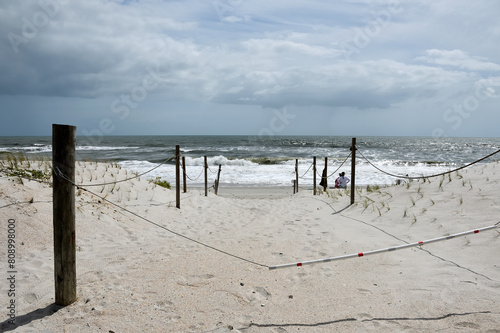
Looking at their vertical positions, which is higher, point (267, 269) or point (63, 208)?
point (63, 208)

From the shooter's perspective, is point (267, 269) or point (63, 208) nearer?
point (63, 208)

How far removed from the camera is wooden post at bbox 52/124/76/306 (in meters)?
3.24

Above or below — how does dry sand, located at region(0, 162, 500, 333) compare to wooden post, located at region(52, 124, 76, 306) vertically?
below

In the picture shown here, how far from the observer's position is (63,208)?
329 cm

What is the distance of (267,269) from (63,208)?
8.51ft

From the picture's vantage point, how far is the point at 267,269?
15.0 feet

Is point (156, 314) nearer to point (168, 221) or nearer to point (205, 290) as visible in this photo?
point (205, 290)

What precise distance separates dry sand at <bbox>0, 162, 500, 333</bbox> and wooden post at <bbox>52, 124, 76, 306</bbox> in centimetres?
27

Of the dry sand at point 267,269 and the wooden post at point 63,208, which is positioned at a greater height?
the wooden post at point 63,208

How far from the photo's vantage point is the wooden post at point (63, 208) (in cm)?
324

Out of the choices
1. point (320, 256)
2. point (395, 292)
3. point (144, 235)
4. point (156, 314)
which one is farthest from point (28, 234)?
point (395, 292)

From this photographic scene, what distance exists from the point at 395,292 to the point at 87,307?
3206 millimetres

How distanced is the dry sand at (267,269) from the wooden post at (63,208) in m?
0.27

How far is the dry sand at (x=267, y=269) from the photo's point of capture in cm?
321
